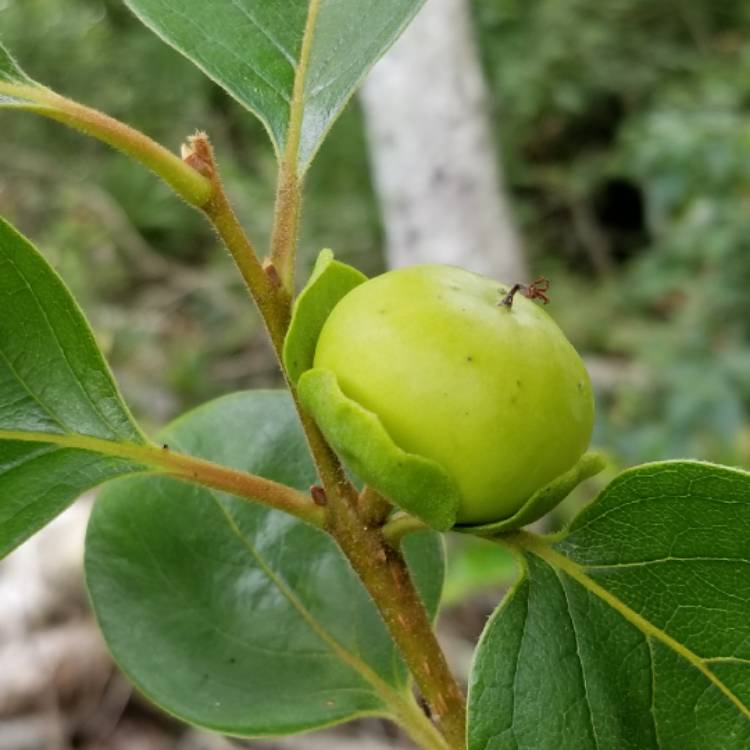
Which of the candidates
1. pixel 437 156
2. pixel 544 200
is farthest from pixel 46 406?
pixel 544 200

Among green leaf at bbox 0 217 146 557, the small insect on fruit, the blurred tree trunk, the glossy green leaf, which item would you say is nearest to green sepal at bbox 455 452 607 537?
the small insect on fruit

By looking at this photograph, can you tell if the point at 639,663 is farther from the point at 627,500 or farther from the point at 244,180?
the point at 244,180

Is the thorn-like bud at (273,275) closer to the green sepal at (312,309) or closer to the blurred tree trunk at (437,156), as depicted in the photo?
the green sepal at (312,309)

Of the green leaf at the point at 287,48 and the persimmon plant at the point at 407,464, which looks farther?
the green leaf at the point at 287,48

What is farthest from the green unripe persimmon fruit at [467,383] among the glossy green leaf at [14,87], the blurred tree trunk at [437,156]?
the blurred tree trunk at [437,156]

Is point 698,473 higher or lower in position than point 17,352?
lower

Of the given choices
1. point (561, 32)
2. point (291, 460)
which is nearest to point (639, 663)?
point (291, 460)

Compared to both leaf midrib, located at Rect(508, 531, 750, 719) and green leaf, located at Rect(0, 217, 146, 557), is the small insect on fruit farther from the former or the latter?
green leaf, located at Rect(0, 217, 146, 557)
